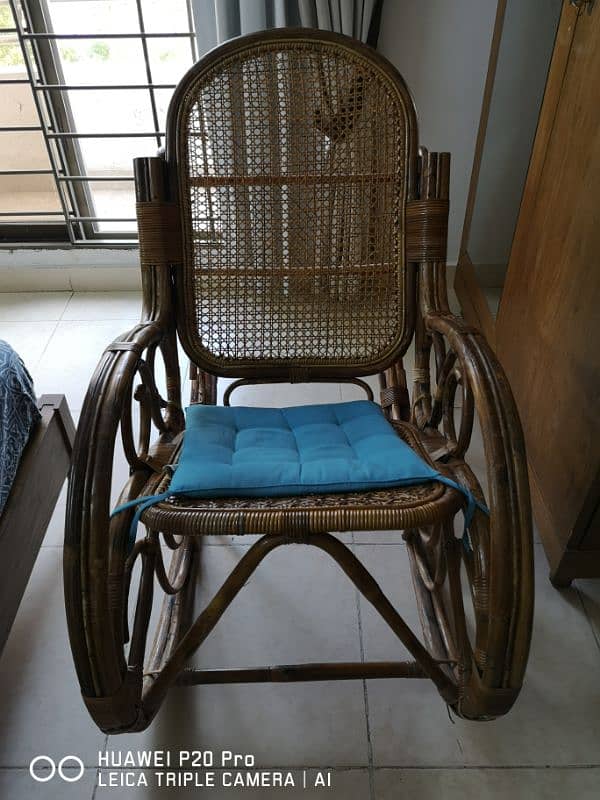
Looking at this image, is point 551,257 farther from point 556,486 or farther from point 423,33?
point 423,33

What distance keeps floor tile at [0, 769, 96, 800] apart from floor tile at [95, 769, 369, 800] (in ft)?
0.08

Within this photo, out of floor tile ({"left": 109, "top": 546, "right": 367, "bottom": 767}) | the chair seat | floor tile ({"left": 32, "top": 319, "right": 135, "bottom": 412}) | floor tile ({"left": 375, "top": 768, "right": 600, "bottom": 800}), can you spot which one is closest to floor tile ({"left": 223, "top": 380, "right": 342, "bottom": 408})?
floor tile ({"left": 32, "top": 319, "right": 135, "bottom": 412})

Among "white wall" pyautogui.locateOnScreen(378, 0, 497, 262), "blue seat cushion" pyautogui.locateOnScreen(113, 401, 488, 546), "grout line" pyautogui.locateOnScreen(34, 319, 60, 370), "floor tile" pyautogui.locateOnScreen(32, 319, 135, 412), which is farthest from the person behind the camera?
"grout line" pyautogui.locateOnScreen(34, 319, 60, 370)

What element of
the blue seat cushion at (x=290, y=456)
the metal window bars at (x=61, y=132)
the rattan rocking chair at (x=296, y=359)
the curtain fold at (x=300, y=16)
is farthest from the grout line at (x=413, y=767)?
the metal window bars at (x=61, y=132)

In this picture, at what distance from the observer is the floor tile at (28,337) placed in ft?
6.64

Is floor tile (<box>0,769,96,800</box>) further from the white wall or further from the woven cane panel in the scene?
the white wall

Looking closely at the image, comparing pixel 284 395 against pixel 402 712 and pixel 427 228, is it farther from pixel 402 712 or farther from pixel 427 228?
pixel 402 712

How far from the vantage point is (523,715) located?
1076 mm

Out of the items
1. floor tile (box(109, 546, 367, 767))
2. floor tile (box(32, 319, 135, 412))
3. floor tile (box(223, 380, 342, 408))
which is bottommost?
floor tile (box(109, 546, 367, 767))

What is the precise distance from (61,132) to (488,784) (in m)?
2.34

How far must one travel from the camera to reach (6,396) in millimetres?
1162

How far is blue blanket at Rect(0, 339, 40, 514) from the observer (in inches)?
44.1

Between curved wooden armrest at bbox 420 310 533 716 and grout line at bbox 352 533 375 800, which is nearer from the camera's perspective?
curved wooden armrest at bbox 420 310 533 716

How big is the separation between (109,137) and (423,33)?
113cm
